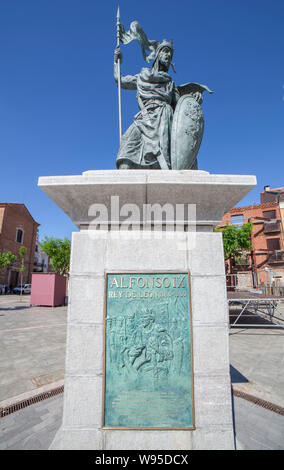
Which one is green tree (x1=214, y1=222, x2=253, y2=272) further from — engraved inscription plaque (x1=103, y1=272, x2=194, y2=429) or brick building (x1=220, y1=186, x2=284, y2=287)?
engraved inscription plaque (x1=103, y1=272, x2=194, y2=429)

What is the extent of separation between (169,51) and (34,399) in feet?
19.9

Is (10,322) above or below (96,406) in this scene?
below

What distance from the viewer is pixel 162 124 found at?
3.07 meters

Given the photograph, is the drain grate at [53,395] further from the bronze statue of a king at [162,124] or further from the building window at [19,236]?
the building window at [19,236]

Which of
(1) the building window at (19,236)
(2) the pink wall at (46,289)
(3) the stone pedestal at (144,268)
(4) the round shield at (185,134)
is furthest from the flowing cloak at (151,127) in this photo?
(1) the building window at (19,236)

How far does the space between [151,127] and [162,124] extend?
162 mm

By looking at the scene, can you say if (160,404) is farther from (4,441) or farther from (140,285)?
(4,441)

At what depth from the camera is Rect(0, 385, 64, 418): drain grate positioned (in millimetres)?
3315

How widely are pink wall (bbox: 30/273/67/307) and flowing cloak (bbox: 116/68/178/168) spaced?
51.5 ft

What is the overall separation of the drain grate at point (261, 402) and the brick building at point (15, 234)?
34.1 m

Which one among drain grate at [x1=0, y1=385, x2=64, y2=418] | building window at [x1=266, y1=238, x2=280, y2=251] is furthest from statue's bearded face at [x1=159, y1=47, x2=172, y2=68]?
building window at [x1=266, y1=238, x2=280, y2=251]

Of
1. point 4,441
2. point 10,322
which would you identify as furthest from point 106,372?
point 10,322

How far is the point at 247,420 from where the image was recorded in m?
3.11

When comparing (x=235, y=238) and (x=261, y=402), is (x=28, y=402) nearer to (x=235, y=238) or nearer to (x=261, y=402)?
(x=261, y=402)
